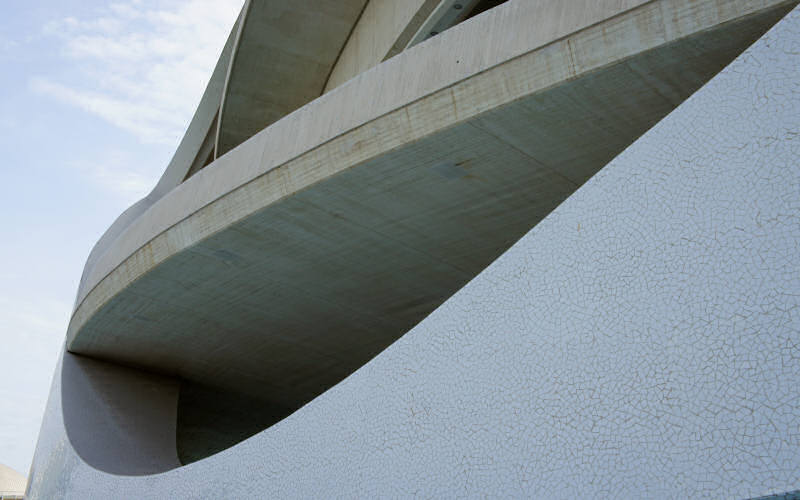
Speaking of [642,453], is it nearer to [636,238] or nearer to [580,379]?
[580,379]

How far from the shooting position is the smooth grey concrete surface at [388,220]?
16.1 feet

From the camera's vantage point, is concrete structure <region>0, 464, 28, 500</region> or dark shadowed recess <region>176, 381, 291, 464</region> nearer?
dark shadowed recess <region>176, 381, 291, 464</region>

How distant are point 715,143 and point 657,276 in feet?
2.15

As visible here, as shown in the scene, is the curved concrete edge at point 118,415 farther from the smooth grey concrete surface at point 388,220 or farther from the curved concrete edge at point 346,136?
the curved concrete edge at point 346,136

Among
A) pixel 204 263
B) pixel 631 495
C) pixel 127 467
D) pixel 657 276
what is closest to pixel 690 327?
pixel 657 276

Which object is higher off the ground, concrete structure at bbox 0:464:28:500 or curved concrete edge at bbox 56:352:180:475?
curved concrete edge at bbox 56:352:180:475

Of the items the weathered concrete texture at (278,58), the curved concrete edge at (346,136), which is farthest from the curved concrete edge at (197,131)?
the curved concrete edge at (346,136)

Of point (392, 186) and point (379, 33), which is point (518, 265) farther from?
point (379, 33)

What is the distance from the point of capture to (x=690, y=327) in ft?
11.4

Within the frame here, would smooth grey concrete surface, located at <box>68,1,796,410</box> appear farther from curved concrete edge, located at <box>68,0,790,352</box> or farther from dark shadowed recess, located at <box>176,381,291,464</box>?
dark shadowed recess, located at <box>176,381,291,464</box>

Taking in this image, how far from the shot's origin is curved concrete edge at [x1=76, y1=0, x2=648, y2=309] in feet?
16.1

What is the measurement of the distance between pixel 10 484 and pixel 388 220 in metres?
29.8

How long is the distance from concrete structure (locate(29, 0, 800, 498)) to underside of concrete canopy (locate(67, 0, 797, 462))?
23 mm

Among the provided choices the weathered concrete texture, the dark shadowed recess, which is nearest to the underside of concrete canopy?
the dark shadowed recess
